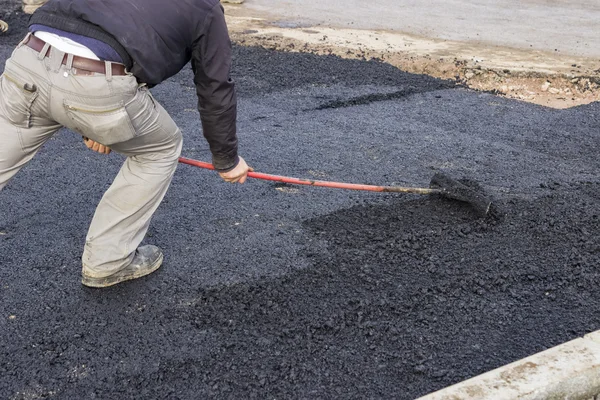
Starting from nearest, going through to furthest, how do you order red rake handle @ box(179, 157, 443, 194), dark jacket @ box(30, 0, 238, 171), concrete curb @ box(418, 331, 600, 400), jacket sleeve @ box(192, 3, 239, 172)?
concrete curb @ box(418, 331, 600, 400)
dark jacket @ box(30, 0, 238, 171)
jacket sleeve @ box(192, 3, 239, 172)
red rake handle @ box(179, 157, 443, 194)

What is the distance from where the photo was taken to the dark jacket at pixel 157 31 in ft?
8.61

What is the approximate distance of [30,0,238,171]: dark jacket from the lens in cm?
262

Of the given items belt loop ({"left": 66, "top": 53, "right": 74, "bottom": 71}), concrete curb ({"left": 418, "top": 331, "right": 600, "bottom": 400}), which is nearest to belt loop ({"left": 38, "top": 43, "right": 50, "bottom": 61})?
belt loop ({"left": 66, "top": 53, "right": 74, "bottom": 71})

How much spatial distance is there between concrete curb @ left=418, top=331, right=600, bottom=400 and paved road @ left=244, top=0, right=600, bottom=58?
7714 mm

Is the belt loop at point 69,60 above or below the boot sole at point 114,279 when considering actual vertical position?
above

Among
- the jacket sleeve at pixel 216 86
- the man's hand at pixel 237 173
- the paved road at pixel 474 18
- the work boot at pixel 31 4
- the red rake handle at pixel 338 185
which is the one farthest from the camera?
the work boot at pixel 31 4

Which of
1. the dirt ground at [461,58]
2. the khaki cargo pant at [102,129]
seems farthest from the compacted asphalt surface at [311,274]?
the dirt ground at [461,58]

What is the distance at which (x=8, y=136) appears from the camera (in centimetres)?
284

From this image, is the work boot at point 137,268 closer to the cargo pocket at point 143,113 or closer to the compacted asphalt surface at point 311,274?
the compacted asphalt surface at point 311,274

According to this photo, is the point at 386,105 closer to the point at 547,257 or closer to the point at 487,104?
the point at 487,104

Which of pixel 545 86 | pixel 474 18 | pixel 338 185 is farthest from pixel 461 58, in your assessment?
pixel 338 185

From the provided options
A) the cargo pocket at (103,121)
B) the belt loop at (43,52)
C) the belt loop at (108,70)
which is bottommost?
the cargo pocket at (103,121)

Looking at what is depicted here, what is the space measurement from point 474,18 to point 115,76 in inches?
412

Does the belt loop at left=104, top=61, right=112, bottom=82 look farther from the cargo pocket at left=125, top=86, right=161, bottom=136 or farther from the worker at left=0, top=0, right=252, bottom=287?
the cargo pocket at left=125, top=86, right=161, bottom=136
